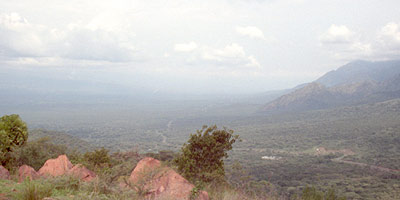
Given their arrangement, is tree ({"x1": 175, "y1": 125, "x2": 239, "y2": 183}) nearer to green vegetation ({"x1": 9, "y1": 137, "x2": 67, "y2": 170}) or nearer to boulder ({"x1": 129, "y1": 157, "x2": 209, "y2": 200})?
boulder ({"x1": 129, "y1": 157, "x2": 209, "y2": 200})

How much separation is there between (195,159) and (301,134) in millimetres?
63459

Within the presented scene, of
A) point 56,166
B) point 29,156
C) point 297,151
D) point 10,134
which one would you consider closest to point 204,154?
point 56,166

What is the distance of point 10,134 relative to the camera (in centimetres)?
1166

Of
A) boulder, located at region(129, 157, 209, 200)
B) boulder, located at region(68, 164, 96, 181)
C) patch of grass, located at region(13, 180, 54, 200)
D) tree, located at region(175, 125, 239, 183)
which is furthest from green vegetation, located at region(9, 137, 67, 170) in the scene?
patch of grass, located at region(13, 180, 54, 200)

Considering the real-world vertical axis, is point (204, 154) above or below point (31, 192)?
below

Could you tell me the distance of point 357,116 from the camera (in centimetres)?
8862

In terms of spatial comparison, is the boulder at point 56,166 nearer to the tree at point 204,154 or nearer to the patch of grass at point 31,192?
the tree at point 204,154

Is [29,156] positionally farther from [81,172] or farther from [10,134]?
[81,172]

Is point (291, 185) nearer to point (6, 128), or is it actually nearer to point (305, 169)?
point (305, 169)

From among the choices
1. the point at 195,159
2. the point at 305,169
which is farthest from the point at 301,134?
the point at 195,159

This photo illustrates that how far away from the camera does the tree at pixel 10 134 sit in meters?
10.9

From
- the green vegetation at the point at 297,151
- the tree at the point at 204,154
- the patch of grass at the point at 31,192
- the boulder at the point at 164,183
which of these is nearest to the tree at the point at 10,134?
the green vegetation at the point at 297,151

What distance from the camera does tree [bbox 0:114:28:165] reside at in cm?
1090

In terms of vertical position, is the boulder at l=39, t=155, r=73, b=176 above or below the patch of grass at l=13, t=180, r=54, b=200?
below
